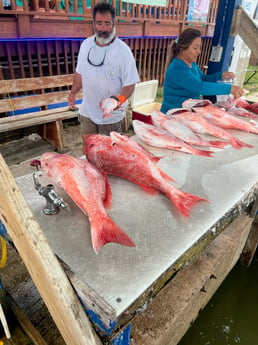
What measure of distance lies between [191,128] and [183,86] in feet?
2.23

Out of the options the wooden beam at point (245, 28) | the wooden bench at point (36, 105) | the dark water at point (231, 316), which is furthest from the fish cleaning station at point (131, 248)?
the wooden bench at point (36, 105)

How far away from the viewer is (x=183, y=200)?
166 cm

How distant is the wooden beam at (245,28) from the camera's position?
162 inches

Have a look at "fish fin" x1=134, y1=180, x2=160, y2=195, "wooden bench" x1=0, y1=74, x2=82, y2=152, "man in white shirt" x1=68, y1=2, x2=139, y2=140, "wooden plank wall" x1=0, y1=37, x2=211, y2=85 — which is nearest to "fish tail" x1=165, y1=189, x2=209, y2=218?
"fish fin" x1=134, y1=180, x2=160, y2=195

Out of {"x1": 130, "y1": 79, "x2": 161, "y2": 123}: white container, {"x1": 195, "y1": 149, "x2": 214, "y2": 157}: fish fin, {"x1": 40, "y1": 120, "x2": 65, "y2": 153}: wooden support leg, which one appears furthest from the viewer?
{"x1": 130, "y1": 79, "x2": 161, "y2": 123}: white container

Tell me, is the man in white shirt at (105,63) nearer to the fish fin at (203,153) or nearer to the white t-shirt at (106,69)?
the white t-shirt at (106,69)

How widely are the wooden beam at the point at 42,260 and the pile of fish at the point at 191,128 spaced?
1585 millimetres

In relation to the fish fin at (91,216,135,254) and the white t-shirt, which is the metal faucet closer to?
the fish fin at (91,216,135,254)

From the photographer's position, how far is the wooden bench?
494 cm

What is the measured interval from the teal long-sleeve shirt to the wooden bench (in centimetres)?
255

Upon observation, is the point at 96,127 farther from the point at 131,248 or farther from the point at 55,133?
the point at 131,248

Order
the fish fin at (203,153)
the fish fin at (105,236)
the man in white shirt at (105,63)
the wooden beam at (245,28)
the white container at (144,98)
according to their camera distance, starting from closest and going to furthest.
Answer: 1. the fish fin at (105,236)
2. the fish fin at (203,153)
3. the man in white shirt at (105,63)
4. the wooden beam at (245,28)
5. the white container at (144,98)

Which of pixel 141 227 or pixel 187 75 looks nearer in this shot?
pixel 141 227

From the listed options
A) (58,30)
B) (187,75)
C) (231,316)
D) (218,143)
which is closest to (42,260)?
(218,143)
